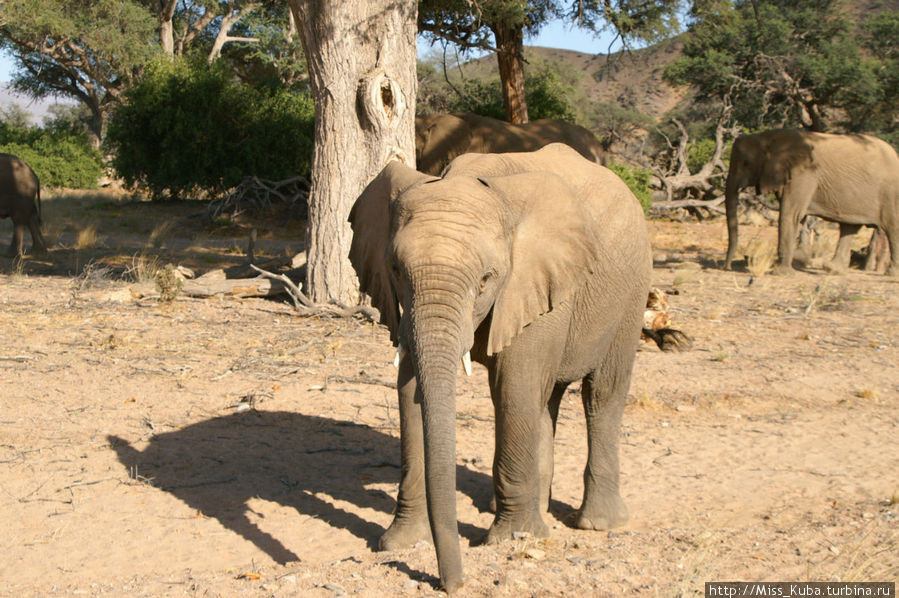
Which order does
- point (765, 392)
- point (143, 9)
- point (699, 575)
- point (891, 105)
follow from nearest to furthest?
point (699, 575)
point (765, 392)
point (891, 105)
point (143, 9)

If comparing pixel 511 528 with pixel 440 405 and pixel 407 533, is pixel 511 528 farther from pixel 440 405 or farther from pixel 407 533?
pixel 440 405

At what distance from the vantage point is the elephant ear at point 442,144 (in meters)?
14.3

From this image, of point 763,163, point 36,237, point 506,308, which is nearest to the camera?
point 506,308

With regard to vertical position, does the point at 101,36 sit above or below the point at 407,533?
above

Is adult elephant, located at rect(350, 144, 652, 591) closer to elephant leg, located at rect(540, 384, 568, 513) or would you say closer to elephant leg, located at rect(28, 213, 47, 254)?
elephant leg, located at rect(540, 384, 568, 513)

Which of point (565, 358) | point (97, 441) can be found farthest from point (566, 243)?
point (97, 441)

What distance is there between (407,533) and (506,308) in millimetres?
1330

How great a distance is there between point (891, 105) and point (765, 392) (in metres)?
23.1

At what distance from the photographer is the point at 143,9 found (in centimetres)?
3047

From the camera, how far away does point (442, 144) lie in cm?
1430

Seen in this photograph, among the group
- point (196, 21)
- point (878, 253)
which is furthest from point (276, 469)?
point (196, 21)

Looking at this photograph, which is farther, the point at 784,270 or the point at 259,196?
the point at 259,196

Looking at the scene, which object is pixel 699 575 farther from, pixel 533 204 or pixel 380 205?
pixel 380 205

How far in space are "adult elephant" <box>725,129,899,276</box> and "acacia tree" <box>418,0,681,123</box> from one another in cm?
258
